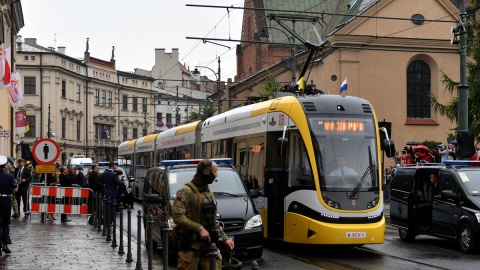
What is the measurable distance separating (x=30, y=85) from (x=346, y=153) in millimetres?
75109

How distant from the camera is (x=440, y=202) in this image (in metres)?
18.4

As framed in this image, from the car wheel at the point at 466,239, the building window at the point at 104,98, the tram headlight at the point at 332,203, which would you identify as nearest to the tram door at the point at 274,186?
the tram headlight at the point at 332,203

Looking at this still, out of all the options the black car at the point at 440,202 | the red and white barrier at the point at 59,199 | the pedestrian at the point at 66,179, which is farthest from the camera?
the pedestrian at the point at 66,179

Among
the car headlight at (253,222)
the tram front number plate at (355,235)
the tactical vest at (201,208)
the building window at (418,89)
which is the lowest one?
the tram front number plate at (355,235)

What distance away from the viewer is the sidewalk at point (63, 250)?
1468 cm

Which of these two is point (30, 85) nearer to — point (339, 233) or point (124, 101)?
point (124, 101)

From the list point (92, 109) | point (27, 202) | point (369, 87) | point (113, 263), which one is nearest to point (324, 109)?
point (113, 263)

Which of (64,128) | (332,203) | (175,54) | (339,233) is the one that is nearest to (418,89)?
(332,203)

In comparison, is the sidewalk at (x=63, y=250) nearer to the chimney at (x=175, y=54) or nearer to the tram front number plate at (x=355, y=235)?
the tram front number plate at (x=355, y=235)

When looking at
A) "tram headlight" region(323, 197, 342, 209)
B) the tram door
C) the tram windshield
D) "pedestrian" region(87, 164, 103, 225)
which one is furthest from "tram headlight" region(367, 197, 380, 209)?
"pedestrian" region(87, 164, 103, 225)

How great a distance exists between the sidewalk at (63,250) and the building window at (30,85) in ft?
216

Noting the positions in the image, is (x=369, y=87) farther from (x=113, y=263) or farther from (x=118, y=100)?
(x=118, y=100)

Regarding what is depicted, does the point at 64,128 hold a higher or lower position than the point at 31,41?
lower

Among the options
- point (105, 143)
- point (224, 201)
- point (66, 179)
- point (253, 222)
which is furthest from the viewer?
point (105, 143)
